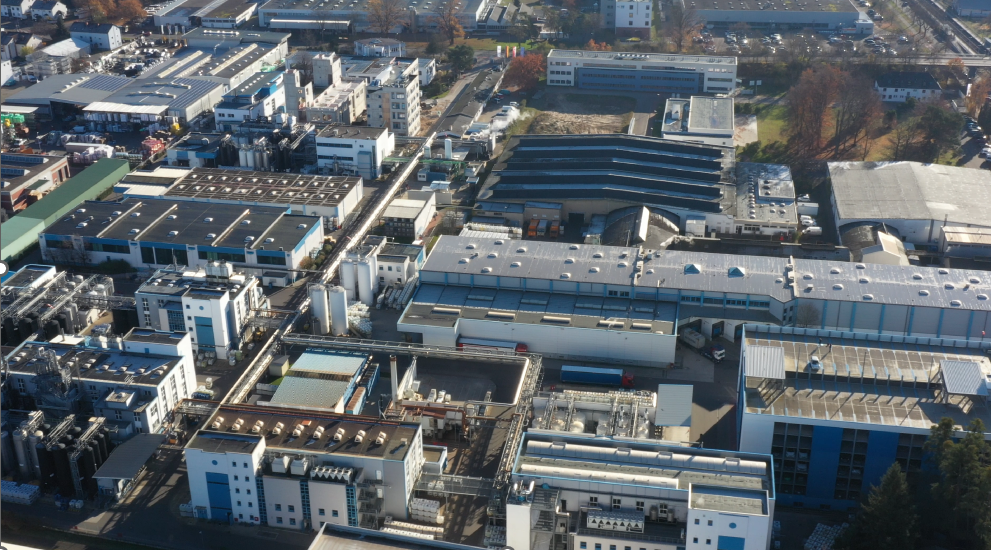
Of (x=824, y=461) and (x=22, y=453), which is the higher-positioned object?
(x=824, y=461)

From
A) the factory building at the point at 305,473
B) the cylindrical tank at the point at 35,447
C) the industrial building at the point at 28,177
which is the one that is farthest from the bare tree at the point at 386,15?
the factory building at the point at 305,473

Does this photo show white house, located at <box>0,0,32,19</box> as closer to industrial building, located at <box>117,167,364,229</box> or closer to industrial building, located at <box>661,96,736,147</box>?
industrial building, located at <box>117,167,364,229</box>

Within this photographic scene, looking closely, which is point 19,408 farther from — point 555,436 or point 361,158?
point 361,158

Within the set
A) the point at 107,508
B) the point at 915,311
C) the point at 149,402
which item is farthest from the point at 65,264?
the point at 915,311

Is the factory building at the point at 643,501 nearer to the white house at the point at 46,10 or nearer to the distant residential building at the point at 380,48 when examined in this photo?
the distant residential building at the point at 380,48

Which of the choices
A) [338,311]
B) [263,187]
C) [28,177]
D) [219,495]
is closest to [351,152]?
[263,187]

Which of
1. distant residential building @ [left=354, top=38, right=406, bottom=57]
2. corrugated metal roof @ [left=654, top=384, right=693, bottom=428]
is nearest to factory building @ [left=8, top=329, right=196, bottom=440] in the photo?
corrugated metal roof @ [left=654, top=384, right=693, bottom=428]

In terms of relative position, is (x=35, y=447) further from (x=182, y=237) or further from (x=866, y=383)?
(x=866, y=383)

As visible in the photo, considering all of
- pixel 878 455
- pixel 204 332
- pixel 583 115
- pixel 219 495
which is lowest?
pixel 219 495
